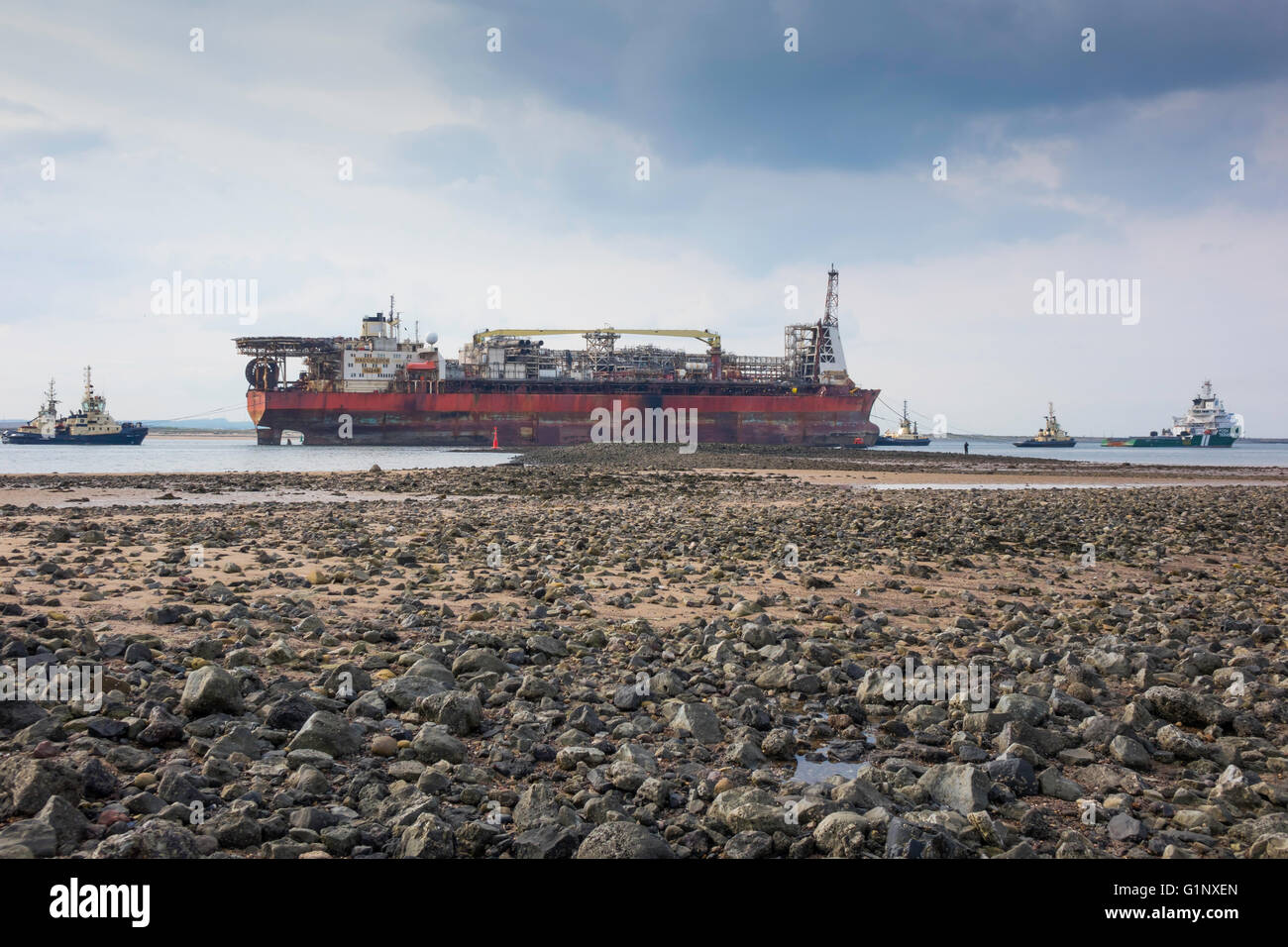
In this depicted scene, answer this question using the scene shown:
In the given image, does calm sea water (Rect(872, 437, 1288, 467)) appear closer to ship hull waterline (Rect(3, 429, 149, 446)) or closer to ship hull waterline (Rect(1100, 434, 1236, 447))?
ship hull waterline (Rect(1100, 434, 1236, 447))

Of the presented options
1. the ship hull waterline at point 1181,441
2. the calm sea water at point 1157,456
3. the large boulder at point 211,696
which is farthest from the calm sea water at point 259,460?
the ship hull waterline at point 1181,441

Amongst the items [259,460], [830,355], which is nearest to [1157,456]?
[830,355]

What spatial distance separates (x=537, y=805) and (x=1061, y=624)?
231 inches

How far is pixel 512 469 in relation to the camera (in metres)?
31.5

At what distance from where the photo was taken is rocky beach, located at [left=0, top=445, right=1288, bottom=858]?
10.7 feet

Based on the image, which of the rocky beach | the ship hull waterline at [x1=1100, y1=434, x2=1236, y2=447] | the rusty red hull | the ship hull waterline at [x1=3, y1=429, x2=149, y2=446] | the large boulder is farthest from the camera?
the ship hull waterline at [x1=1100, y1=434, x2=1236, y2=447]

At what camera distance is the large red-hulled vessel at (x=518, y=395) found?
6738 cm

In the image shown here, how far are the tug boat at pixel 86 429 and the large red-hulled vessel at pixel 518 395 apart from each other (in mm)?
16014

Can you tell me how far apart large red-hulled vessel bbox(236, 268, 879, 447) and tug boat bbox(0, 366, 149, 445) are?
1601 cm

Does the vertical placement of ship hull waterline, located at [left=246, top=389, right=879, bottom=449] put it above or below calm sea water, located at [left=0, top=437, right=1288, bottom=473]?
above

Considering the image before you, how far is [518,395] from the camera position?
67.8 m

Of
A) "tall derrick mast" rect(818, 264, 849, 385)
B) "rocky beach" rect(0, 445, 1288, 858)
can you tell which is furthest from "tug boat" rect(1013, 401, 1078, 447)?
"rocky beach" rect(0, 445, 1288, 858)

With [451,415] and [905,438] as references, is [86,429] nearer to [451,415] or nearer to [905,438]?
[451,415]

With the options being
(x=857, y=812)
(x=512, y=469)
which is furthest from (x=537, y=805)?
(x=512, y=469)
